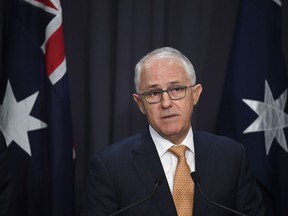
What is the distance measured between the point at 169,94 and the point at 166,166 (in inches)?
13.8

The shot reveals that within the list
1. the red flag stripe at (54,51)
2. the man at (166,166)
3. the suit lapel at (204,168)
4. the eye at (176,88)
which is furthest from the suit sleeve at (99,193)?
the red flag stripe at (54,51)

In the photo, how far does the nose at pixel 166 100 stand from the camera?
172cm

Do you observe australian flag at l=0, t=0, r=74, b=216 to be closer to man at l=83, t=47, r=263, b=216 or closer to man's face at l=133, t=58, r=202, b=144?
man at l=83, t=47, r=263, b=216

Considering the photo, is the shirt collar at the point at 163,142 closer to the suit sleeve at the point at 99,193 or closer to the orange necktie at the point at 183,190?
the orange necktie at the point at 183,190

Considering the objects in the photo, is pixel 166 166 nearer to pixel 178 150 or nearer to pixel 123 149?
pixel 178 150

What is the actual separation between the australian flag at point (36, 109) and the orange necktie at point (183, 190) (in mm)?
758

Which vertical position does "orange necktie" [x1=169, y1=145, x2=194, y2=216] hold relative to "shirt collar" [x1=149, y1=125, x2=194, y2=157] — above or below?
below

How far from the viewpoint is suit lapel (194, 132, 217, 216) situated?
1.67 meters

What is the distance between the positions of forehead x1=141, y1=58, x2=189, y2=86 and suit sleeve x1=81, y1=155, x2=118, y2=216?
18.2 inches

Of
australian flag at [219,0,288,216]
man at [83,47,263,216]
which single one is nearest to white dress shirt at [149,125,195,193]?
man at [83,47,263,216]

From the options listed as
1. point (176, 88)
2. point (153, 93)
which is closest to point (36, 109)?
point (153, 93)

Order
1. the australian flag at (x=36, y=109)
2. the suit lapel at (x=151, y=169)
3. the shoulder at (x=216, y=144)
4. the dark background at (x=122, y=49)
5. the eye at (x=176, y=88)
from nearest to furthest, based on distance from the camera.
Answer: the suit lapel at (x=151, y=169), the eye at (x=176, y=88), the shoulder at (x=216, y=144), the australian flag at (x=36, y=109), the dark background at (x=122, y=49)

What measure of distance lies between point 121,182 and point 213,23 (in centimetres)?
133

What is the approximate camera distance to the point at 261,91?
86.7 inches
